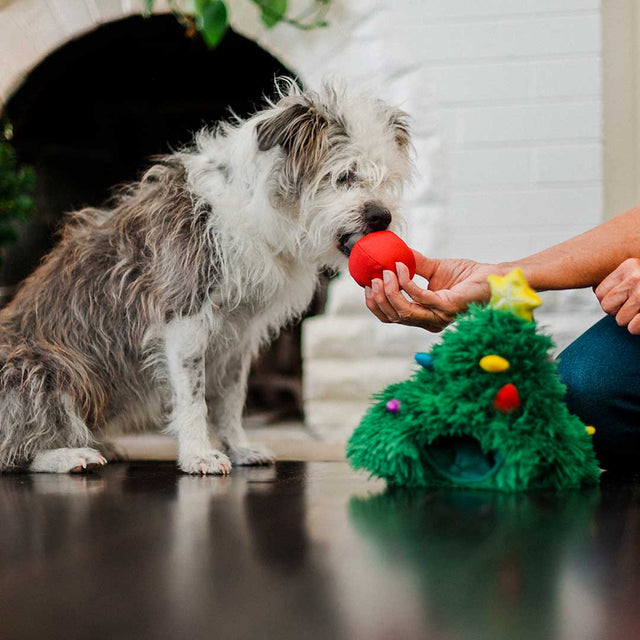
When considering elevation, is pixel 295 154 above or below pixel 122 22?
below

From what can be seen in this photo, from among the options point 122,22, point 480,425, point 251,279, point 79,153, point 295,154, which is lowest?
point 480,425

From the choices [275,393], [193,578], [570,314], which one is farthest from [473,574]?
[275,393]

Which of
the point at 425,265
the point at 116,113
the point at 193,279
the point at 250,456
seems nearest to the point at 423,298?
the point at 425,265

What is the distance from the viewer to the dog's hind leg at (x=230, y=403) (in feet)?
5.96

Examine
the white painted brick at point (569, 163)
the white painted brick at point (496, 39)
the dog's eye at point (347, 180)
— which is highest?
the white painted brick at point (496, 39)

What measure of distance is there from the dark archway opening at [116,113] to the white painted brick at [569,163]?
44.4 inches

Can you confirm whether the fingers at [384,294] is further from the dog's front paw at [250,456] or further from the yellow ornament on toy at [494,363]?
the dog's front paw at [250,456]

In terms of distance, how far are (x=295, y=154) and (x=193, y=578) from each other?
94 cm

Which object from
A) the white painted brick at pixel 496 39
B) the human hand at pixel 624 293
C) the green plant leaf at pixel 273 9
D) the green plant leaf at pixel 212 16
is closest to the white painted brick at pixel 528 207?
the white painted brick at pixel 496 39

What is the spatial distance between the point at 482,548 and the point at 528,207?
181 centimetres

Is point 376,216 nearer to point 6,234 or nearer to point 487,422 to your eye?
point 487,422

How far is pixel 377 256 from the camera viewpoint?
1.39 meters

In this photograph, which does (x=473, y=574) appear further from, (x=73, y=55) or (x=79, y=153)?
(x=79, y=153)

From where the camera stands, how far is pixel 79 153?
329 cm
